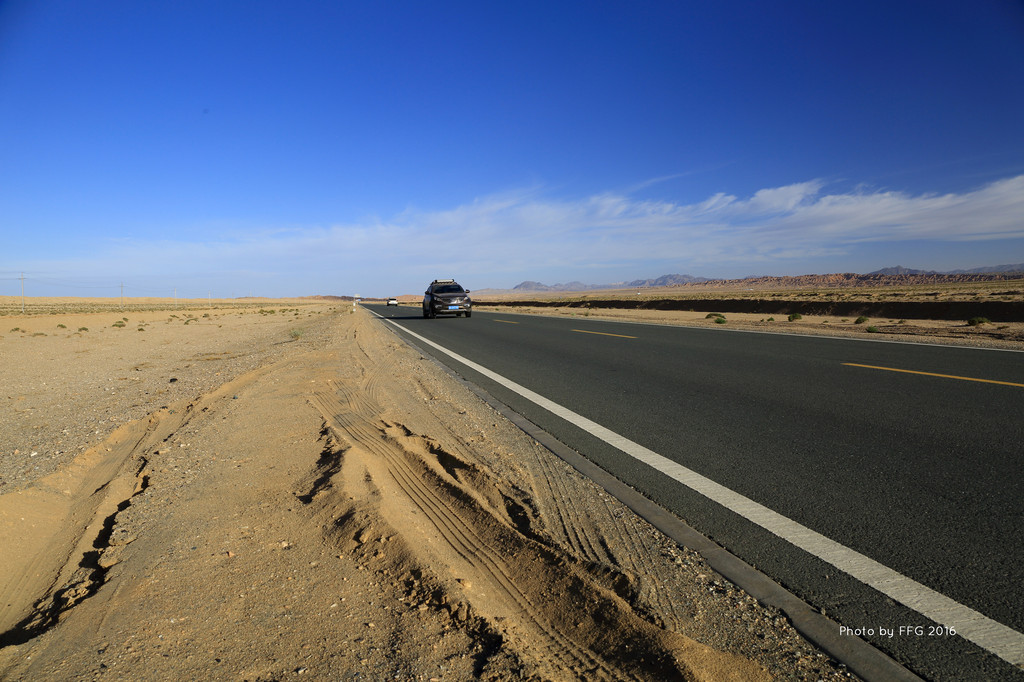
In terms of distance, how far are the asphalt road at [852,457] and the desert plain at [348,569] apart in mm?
440

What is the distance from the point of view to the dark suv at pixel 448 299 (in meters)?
28.3

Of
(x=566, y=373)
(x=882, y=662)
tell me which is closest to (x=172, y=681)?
(x=882, y=662)

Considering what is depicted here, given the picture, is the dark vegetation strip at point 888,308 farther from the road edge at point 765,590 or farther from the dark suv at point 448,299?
the road edge at point 765,590

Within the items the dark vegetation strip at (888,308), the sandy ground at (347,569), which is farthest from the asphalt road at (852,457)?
the dark vegetation strip at (888,308)

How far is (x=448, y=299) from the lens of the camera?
1117 inches

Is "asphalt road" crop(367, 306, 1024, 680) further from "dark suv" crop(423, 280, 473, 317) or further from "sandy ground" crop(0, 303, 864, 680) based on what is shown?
"dark suv" crop(423, 280, 473, 317)

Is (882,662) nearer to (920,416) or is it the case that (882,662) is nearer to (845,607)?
(845,607)

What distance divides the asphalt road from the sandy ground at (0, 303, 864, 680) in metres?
0.44

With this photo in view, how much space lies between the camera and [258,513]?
11.5ft

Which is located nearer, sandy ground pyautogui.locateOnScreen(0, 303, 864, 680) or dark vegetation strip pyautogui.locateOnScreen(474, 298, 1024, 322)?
sandy ground pyautogui.locateOnScreen(0, 303, 864, 680)

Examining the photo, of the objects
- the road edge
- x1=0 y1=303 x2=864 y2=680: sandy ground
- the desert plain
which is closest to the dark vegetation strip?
the road edge

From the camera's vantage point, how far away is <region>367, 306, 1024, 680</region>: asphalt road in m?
2.40

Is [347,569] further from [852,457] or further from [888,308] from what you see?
[888,308]

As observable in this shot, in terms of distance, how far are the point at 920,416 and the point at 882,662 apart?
14.5 ft
